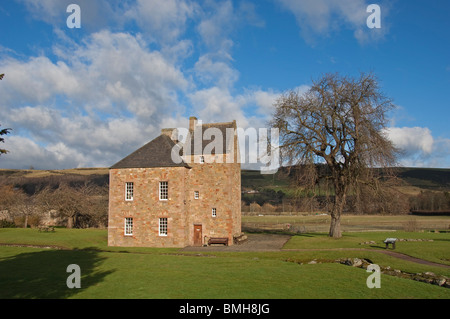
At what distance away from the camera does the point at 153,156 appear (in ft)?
109

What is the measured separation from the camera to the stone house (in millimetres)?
31469

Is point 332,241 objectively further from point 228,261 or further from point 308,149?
point 228,261

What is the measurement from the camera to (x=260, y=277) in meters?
15.4

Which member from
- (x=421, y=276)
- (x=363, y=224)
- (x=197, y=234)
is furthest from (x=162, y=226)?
(x=363, y=224)

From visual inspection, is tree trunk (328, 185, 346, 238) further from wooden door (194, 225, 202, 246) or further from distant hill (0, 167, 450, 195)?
distant hill (0, 167, 450, 195)

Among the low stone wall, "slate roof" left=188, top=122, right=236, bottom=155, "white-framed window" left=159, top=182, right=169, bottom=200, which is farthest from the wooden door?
the low stone wall

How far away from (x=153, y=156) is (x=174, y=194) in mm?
4790

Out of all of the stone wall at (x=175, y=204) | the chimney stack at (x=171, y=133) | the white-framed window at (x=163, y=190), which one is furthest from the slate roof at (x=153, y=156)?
the white-framed window at (x=163, y=190)

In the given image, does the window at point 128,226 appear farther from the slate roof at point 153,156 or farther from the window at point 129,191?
the slate roof at point 153,156

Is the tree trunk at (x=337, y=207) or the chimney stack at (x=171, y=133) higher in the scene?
the chimney stack at (x=171, y=133)

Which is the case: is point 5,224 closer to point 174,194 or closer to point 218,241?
point 174,194

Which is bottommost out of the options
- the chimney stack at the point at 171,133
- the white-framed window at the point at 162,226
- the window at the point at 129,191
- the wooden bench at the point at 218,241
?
the wooden bench at the point at 218,241

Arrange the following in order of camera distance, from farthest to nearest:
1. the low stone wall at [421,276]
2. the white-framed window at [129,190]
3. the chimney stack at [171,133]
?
the chimney stack at [171,133] < the white-framed window at [129,190] < the low stone wall at [421,276]

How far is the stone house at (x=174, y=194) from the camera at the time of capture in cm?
3147
